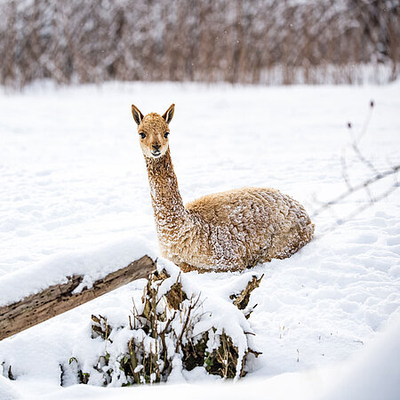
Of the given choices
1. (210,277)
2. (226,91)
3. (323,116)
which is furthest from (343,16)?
(210,277)

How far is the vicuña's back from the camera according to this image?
3.86 meters

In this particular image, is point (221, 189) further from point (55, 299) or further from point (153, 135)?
point (55, 299)

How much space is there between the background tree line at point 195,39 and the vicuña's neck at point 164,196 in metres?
11.8

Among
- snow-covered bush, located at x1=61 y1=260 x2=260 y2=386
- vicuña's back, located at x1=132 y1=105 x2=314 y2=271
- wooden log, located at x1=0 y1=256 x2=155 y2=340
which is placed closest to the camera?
wooden log, located at x1=0 y1=256 x2=155 y2=340

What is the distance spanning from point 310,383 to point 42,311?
1557 millimetres

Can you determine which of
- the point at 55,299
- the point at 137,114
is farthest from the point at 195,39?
the point at 55,299

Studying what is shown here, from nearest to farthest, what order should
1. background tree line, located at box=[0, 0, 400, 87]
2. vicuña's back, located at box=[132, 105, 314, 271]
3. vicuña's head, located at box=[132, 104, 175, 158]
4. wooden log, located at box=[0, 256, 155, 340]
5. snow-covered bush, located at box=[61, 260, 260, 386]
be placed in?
wooden log, located at box=[0, 256, 155, 340] → snow-covered bush, located at box=[61, 260, 260, 386] → vicuña's head, located at box=[132, 104, 175, 158] → vicuña's back, located at box=[132, 105, 314, 271] → background tree line, located at box=[0, 0, 400, 87]

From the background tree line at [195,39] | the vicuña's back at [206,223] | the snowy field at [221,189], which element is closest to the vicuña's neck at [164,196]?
the vicuña's back at [206,223]

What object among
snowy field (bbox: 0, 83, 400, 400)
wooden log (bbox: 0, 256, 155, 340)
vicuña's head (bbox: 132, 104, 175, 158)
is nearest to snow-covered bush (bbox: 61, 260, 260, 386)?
snowy field (bbox: 0, 83, 400, 400)

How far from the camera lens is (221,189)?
643 cm

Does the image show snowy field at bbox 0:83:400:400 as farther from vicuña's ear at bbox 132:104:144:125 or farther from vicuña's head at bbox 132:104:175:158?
vicuña's ear at bbox 132:104:144:125

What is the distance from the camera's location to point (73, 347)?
2863 millimetres

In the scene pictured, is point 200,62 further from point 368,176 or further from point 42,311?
point 42,311

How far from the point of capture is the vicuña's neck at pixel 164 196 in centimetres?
389
